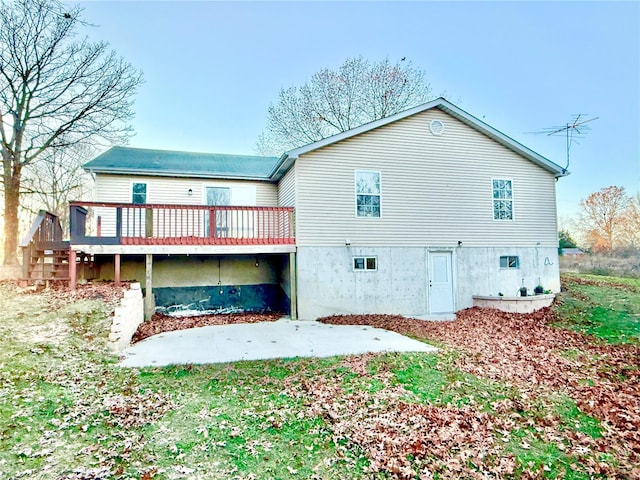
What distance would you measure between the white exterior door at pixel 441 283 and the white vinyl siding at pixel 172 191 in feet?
19.3

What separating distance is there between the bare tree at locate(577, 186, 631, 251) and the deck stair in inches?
1287

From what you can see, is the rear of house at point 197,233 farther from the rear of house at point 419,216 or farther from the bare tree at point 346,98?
the bare tree at point 346,98

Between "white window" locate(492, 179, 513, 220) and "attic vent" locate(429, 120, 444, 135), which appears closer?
"attic vent" locate(429, 120, 444, 135)

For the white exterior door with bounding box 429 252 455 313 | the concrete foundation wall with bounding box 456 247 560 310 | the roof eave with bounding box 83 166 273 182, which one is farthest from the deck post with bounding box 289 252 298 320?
the concrete foundation wall with bounding box 456 247 560 310

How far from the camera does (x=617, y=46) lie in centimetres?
1825

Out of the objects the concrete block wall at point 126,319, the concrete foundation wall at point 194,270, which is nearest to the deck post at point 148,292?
the concrete block wall at point 126,319

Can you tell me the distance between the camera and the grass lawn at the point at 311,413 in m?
3.60

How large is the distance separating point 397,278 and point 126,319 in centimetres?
748

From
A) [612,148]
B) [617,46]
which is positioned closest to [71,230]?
[617,46]

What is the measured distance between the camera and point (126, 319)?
770cm

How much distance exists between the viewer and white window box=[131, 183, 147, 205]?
12.0 m

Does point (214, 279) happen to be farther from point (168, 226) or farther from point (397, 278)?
point (397, 278)

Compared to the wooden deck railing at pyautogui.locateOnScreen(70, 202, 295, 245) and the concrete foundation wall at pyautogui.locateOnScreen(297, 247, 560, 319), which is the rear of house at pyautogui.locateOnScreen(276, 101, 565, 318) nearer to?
the concrete foundation wall at pyautogui.locateOnScreen(297, 247, 560, 319)

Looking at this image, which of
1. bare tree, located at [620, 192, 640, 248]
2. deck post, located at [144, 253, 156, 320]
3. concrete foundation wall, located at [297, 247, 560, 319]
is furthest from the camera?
bare tree, located at [620, 192, 640, 248]
